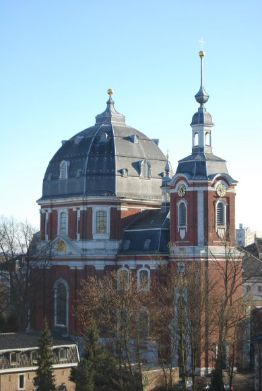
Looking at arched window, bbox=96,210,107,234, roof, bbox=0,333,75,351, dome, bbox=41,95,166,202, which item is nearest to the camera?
roof, bbox=0,333,75,351

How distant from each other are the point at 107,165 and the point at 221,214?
1208cm

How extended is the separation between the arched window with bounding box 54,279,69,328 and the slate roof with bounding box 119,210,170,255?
21.3 feet

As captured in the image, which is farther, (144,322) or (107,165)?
(107,165)

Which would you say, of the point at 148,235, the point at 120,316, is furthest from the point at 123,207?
the point at 120,316

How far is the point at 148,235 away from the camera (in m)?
62.0

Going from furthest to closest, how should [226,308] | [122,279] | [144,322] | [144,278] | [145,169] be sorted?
[145,169] → [144,278] → [122,279] → [144,322] → [226,308]

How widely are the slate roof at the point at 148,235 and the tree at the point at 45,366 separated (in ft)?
44.6

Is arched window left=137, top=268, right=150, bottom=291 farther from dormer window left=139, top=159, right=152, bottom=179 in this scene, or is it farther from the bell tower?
dormer window left=139, top=159, right=152, bottom=179

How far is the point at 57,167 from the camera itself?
68.8m

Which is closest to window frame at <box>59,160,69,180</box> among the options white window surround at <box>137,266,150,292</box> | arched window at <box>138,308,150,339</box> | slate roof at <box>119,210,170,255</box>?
slate roof at <box>119,210,170,255</box>

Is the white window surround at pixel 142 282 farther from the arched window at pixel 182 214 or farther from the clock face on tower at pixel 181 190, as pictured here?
the clock face on tower at pixel 181 190

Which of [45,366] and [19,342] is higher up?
[19,342]

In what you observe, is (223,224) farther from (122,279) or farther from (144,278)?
(122,279)

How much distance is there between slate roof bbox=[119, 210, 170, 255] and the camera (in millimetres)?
60469
